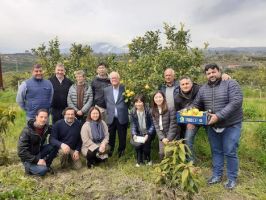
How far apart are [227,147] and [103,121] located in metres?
2.33

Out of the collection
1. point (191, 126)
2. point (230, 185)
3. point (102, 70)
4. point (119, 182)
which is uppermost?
point (102, 70)

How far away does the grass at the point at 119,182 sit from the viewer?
205 inches

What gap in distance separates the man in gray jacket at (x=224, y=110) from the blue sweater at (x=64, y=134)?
7.46 ft

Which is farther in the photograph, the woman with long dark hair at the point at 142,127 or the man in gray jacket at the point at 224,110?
the woman with long dark hair at the point at 142,127

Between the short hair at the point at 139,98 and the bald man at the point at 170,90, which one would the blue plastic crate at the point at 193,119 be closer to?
the bald man at the point at 170,90

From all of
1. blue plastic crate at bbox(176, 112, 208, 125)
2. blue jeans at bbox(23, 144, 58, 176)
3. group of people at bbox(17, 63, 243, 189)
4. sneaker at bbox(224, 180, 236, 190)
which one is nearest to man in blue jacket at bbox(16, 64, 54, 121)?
group of people at bbox(17, 63, 243, 189)

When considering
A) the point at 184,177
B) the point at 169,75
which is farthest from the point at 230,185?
the point at 169,75

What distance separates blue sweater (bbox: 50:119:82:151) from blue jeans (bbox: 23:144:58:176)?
13 centimetres

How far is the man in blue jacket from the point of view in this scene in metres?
6.41

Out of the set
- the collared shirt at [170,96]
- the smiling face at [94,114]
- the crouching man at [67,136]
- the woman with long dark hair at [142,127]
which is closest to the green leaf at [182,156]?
the collared shirt at [170,96]

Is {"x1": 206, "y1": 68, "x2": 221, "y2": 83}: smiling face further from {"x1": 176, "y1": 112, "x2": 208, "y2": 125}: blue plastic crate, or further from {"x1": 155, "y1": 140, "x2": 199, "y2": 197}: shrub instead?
{"x1": 155, "y1": 140, "x2": 199, "y2": 197}: shrub

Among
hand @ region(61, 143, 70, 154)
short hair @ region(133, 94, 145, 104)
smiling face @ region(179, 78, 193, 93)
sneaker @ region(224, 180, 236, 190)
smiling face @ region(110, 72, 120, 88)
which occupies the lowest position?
sneaker @ region(224, 180, 236, 190)

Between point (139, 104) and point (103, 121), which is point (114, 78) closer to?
point (139, 104)

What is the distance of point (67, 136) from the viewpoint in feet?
21.0
